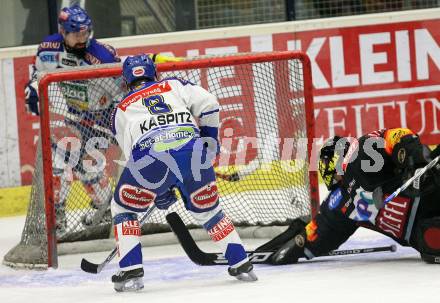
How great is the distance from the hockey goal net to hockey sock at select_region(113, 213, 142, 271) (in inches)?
43.9

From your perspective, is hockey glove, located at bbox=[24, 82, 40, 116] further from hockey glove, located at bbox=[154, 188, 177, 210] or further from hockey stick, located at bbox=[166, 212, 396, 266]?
hockey glove, located at bbox=[154, 188, 177, 210]

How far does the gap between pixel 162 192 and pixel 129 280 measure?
0.39m

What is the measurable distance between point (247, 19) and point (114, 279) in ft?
12.1

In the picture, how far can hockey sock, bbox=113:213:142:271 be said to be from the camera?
189 inches

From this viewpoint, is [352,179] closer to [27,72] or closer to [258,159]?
[258,159]

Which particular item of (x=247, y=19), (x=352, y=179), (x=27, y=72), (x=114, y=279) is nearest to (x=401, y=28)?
(x=247, y=19)

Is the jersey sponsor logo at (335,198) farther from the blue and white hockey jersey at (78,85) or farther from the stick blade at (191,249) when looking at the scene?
the blue and white hockey jersey at (78,85)

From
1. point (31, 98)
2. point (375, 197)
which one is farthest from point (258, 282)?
point (31, 98)

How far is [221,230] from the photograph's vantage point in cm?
486

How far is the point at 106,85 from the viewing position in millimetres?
6285

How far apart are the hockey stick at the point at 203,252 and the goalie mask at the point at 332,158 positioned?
380 mm

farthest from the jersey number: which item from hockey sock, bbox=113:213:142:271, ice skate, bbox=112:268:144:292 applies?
ice skate, bbox=112:268:144:292

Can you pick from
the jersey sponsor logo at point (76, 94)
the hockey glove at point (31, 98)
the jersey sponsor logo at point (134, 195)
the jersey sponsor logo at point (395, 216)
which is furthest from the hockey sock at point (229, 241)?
the hockey glove at point (31, 98)

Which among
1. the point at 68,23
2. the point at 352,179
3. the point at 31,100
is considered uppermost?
the point at 68,23
